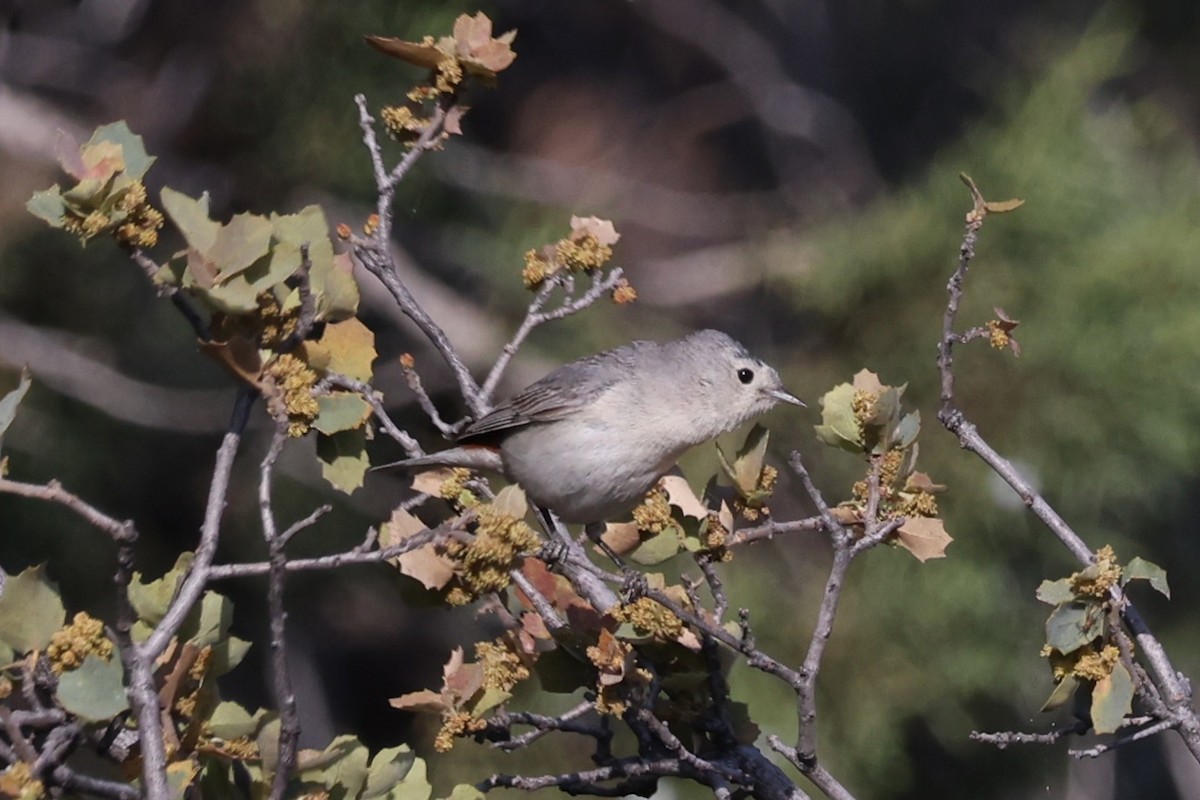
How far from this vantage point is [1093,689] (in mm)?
1235

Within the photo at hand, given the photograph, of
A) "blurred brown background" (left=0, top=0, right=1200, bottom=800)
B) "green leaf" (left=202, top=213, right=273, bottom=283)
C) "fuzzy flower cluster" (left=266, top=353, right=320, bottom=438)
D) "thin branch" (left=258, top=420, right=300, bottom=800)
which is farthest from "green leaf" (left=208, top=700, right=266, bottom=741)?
"blurred brown background" (left=0, top=0, right=1200, bottom=800)

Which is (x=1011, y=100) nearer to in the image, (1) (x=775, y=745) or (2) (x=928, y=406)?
(2) (x=928, y=406)

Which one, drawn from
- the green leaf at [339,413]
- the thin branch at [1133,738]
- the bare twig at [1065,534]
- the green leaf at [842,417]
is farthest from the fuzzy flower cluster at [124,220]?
the thin branch at [1133,738]

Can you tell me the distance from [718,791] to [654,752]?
120 mm

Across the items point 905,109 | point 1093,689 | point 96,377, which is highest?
point 905,109

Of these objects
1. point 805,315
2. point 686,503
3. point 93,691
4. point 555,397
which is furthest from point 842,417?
point 805,315

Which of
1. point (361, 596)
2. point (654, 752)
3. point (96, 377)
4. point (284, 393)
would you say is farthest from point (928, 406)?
point (361, 596)

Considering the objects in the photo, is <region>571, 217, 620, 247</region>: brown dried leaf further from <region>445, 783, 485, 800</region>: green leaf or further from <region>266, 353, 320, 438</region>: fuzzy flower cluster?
<region>445, 783, 485, 800</region>: green leaf

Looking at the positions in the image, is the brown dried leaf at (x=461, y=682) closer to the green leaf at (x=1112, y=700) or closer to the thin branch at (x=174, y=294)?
the thin branch at (x=174, y=294)

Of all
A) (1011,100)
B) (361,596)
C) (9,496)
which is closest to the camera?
(1011,100)

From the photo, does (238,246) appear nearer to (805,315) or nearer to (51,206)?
(51,206)

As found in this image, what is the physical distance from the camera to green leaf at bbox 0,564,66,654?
104 centimetres

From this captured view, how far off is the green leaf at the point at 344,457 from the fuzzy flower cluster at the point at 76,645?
36 cm

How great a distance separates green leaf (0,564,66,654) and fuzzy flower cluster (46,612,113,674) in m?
0.01
